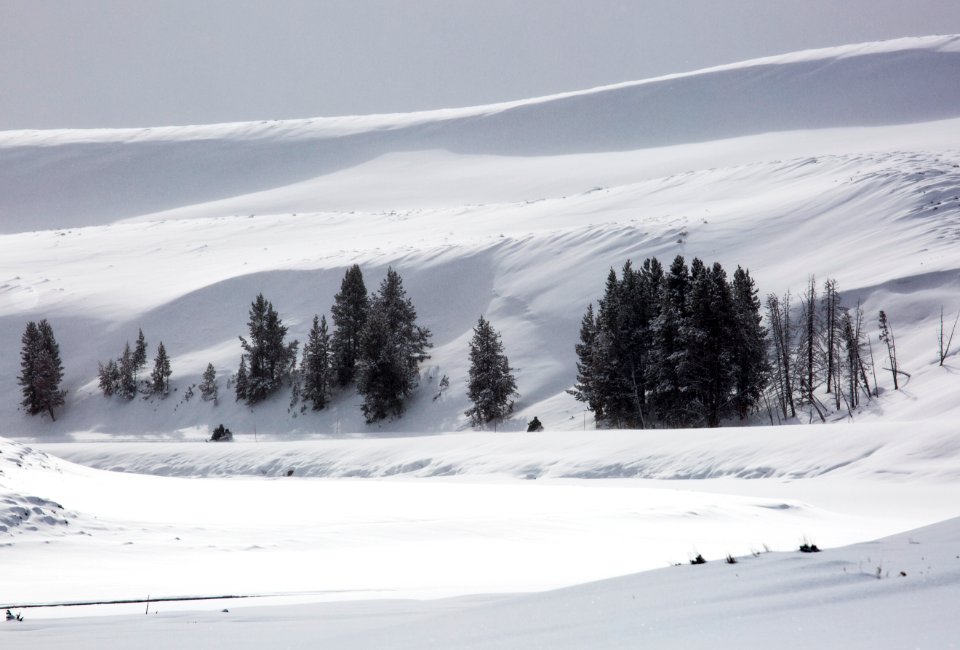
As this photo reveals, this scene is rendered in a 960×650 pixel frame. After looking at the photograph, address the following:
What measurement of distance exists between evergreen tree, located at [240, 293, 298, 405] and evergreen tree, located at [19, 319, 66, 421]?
12.2 meters

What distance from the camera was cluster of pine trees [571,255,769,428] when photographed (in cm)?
3148

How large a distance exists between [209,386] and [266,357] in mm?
3916

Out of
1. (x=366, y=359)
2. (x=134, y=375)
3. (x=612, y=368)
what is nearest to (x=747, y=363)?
(x=612, y=368)

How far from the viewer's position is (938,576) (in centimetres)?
499

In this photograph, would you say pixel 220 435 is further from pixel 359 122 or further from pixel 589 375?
pixel 359 122

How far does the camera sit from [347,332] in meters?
45.9

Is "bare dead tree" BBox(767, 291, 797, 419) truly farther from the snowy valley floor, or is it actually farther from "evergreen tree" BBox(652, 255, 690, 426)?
the snowy valley floor

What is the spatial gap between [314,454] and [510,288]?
26561mm

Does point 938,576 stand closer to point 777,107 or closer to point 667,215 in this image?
point 667,215

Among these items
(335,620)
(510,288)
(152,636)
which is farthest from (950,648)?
(510,288)

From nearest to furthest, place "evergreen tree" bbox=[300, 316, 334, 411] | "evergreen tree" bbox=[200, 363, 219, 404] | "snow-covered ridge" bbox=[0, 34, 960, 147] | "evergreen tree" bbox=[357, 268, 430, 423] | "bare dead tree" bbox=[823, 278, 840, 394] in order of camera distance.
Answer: "bare dead tree" bbox=[823, 278, 840, 394] < "evergreen tree" bbox=[357, 268, 430, 423] < "evergreen tree" bbox=[300, 316, 334, 411] < "evergreen tree" bbox=[200, 363, 219, 404] < "snow-covered ridge" bbox=[0, 34, 960, 147]

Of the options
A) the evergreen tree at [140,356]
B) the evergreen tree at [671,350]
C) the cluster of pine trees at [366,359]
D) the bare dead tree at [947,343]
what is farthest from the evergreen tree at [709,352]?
the evergreen tree at [140,356]

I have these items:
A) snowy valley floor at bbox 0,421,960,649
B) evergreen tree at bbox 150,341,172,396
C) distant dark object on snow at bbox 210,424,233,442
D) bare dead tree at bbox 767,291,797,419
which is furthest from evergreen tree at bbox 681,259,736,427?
evergreen tree at bbox 150,341,172,396

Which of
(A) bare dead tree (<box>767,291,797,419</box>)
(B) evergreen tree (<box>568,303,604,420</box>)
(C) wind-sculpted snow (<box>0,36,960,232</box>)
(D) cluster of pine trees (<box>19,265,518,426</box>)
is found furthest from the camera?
(C) wind-sculpted snow (<box>0,36,960,232</box>)
